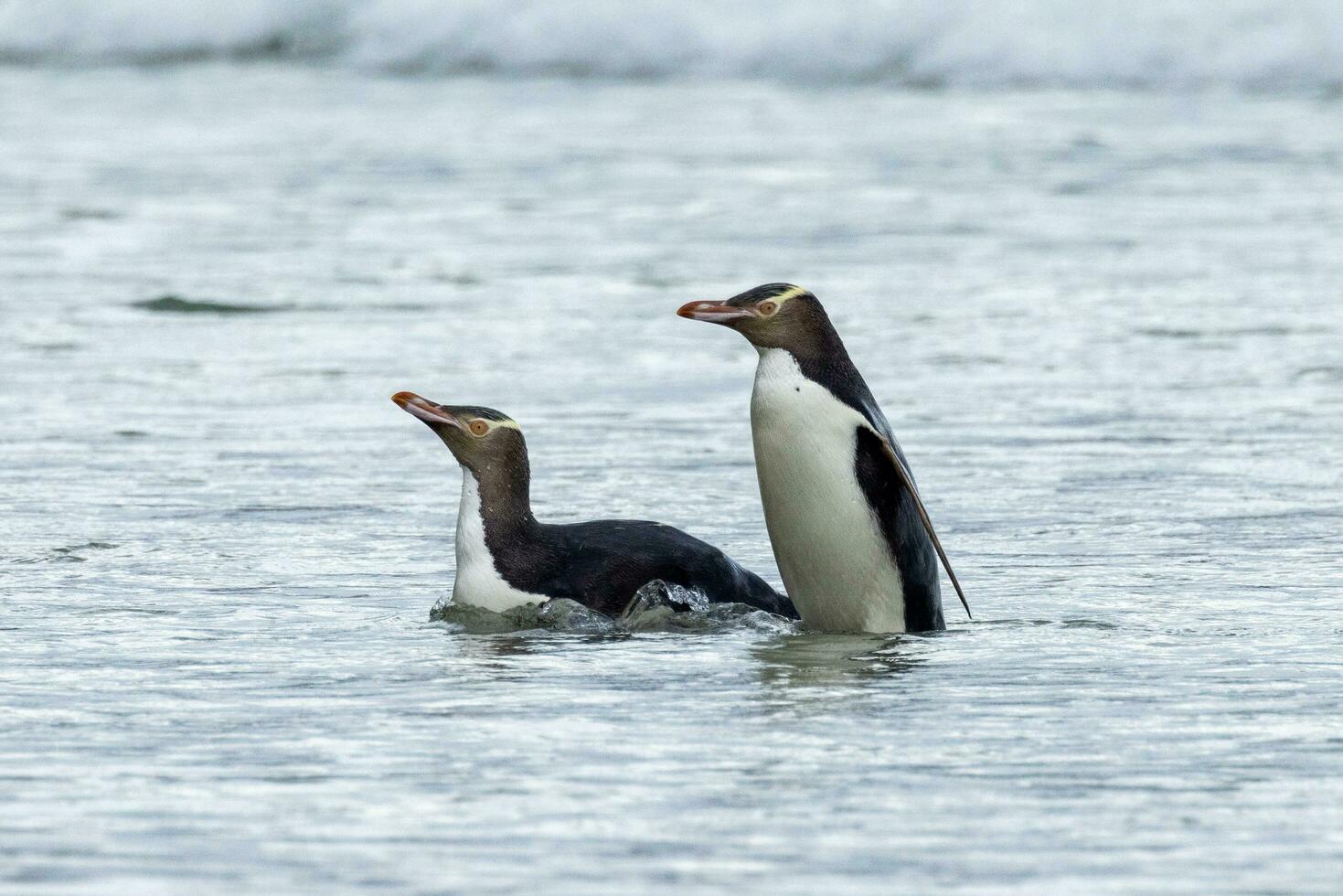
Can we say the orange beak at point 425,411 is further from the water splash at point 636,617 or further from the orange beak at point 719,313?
the orange beak at point 719,313

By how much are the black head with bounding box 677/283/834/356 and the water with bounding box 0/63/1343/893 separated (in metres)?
0.72

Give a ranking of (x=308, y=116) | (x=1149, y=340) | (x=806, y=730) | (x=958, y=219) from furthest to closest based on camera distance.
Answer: (x=308, y=116) → (x=958, y=219) → (x=1149, y=340) → (x=806, y=730)

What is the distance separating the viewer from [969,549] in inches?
315

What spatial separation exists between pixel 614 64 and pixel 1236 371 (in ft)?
55.1

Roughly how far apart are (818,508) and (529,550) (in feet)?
2.46

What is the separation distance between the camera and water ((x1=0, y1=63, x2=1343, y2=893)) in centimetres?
473

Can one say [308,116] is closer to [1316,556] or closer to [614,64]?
[614,64]

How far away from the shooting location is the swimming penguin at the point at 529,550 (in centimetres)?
685

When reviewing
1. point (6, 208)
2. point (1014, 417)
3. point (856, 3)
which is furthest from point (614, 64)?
point (1014, 417)

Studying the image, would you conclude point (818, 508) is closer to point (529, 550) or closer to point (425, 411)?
point (529, 550)

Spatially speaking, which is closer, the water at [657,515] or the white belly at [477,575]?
the water at [657,515]

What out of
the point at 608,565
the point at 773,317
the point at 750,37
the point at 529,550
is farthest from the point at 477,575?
the point at 750,37

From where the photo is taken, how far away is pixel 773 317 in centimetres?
665

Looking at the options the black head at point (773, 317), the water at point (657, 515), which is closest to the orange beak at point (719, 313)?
the black head at point (773, 317)
